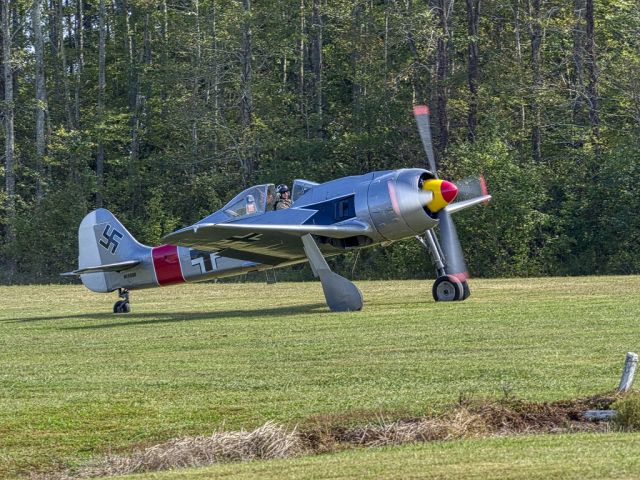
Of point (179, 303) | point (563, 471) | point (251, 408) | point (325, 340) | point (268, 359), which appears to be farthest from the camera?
point (179, 303)

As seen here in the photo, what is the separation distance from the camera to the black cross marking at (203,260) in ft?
77.8

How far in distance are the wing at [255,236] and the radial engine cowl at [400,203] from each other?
38 centimetres

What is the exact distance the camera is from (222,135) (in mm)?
47531

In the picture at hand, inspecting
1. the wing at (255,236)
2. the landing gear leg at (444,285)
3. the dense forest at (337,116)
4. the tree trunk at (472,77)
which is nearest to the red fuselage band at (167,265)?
the wing at (255,236)

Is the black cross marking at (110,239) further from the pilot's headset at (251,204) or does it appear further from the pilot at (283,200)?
the pilot at (283,200)

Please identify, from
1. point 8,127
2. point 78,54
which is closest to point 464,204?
point 8,127

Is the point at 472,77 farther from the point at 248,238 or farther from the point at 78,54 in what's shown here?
the point at 248,238

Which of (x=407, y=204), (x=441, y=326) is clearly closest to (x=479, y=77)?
(x=407, y=204)

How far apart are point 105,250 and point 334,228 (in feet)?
21.4

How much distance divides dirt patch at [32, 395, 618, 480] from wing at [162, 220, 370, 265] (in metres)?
9.44

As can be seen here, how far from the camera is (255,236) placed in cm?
2097

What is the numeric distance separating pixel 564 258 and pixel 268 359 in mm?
23710

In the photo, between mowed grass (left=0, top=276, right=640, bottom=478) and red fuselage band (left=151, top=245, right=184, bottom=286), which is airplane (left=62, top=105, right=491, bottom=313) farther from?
mowed grass (left=0, top=276, right=640, bottom=478)

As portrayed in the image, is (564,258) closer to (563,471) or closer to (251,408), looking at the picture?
(251,408)
